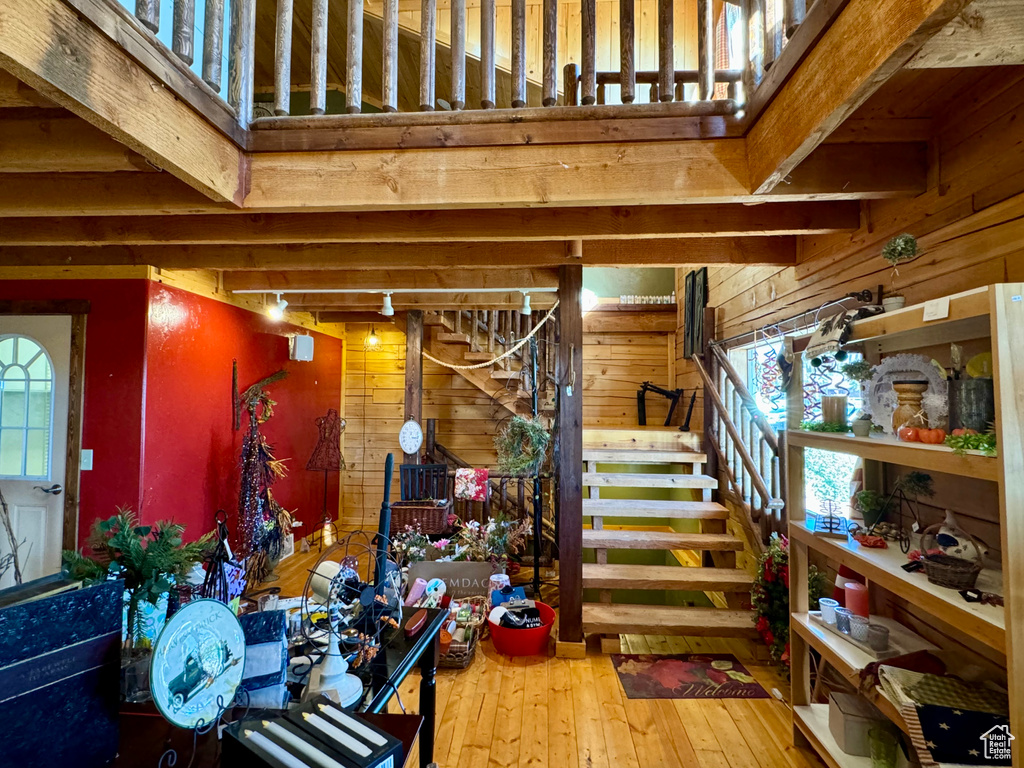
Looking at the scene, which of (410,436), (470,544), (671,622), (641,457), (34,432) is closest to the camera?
(671,622)

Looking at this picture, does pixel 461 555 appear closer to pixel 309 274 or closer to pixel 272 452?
pixel 272 452

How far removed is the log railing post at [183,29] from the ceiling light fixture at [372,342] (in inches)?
161

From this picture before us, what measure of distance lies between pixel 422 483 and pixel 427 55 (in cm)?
336

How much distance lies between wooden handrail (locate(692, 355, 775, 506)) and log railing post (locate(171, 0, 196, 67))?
10.9 ft

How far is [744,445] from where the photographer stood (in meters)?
3.49

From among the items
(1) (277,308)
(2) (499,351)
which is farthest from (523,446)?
(1) (277,308)

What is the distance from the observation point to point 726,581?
2.95m

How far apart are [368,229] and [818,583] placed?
2.78m

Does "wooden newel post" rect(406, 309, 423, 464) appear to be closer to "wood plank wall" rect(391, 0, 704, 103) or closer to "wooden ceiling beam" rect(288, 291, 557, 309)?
"wooden ceiling beam" rect(288, 291, 557, 309)

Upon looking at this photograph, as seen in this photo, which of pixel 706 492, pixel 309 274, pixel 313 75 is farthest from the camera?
pixel 706 492

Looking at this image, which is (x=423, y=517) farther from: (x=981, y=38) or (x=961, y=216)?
(x=981, y=38)

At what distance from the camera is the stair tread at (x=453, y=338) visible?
15.2 feet

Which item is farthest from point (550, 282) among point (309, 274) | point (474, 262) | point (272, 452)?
point (272, 452)

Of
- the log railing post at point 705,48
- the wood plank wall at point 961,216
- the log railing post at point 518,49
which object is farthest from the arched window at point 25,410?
the wood plank wall at point 961,216
